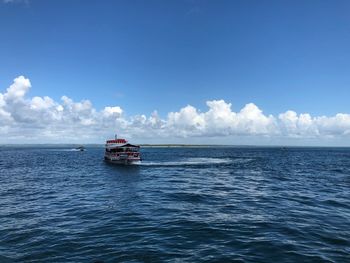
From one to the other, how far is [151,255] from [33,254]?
6.63 metres

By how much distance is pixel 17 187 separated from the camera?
44000 millimetres

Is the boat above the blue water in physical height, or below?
above

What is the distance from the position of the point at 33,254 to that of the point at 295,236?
16.2 m

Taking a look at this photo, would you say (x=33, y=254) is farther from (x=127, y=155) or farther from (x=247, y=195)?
(x=127, y=155)

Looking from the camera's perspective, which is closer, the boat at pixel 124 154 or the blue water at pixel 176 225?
the blue water at pixel 176 225

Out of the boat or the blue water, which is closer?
the blue water

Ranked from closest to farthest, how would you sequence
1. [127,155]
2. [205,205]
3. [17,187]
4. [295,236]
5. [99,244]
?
[99,244]
[295,236]
[205,205]
[17,187]
[127,155]

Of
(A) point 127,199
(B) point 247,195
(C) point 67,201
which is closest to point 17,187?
(C) point 67,201

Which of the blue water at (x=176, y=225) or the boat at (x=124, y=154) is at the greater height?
the boat at (x=124, y=154)

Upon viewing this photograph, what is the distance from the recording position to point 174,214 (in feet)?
87.1

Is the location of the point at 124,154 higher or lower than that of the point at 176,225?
higher

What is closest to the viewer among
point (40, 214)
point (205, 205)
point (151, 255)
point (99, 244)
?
point (151, 255)

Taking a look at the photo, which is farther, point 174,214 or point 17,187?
point 17,187

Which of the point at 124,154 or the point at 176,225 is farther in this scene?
the point at 124,154
